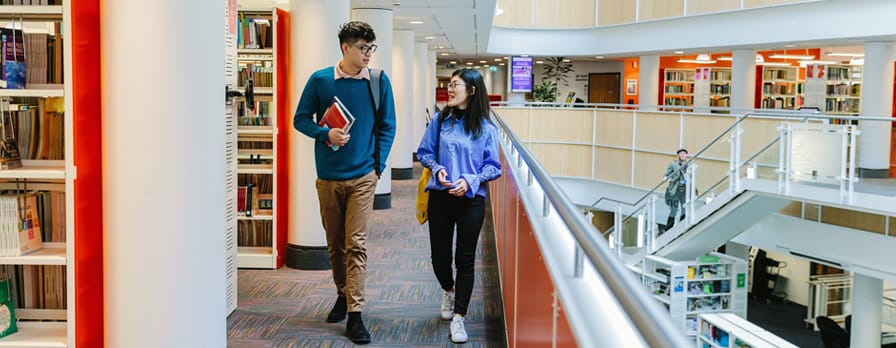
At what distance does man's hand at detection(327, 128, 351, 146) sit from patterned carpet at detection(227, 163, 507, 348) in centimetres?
97

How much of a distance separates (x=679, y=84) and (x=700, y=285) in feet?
37.5

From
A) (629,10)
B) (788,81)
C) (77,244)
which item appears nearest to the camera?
(77,244)

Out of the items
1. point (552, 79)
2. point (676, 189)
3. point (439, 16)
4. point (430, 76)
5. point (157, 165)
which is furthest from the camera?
point (552, 79)

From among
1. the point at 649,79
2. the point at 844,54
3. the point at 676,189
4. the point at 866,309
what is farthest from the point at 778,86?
the point at 866,309

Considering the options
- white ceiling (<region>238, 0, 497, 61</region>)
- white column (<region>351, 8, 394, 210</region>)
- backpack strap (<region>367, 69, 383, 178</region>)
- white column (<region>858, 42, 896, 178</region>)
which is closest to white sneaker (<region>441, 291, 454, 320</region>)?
backpack strap (<region>367, 69, 383, 178</region>)

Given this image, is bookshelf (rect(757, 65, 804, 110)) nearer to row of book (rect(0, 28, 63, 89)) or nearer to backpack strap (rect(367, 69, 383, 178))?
backpack strap (rect(367, 69, 383, 178))

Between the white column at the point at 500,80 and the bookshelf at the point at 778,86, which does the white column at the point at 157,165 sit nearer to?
the bookshelf at the point at 778,86

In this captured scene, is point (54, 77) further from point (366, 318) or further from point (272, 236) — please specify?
point (272, 236)

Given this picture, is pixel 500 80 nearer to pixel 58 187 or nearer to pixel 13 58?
pixel 58 187

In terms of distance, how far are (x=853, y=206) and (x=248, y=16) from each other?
27.7 feet

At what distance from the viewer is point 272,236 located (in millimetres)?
6043

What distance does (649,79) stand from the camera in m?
20.6

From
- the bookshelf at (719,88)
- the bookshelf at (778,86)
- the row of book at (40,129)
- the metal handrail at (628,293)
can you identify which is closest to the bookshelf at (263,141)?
the row of book at (40,129)

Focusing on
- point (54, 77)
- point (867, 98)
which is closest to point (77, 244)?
point (54, 77)
